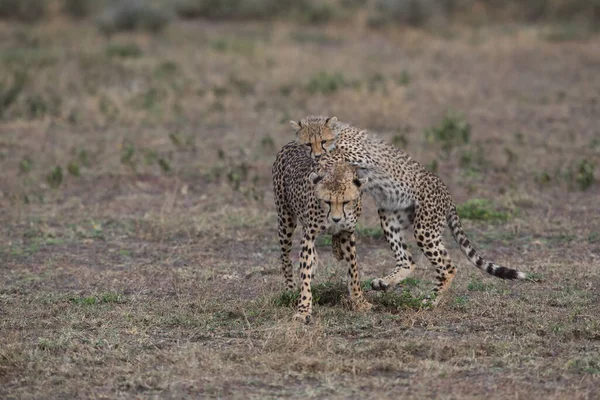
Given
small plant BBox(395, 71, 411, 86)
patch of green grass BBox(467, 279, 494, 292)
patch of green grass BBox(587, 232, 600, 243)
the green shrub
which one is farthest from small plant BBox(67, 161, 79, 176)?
the green shrub

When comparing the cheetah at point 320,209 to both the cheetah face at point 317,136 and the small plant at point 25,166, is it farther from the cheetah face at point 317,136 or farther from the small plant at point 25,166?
the small plant at point 25,166

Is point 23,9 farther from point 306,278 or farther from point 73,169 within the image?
point 306,278

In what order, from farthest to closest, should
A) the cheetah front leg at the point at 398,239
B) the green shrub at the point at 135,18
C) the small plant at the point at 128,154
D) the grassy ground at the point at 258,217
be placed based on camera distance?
the green shrub at the point at 135,18, the small plant at the point at 128,154, the cheetah front leg at the point at 398,239, the grassy ground at the point at 258,217

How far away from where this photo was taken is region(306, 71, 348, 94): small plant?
1455cm

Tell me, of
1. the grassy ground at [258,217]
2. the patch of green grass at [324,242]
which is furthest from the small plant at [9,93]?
the patch of green grass at [324,242]

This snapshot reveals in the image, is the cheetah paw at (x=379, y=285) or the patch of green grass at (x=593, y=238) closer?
the cheetah paw at (x=379, y=285)

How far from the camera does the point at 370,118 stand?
515 inches

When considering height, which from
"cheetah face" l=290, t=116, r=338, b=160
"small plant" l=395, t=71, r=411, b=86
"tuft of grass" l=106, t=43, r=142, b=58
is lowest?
"tuft of grass" l=106, t=43, r=142, b=58

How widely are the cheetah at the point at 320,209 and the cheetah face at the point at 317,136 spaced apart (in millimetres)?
151

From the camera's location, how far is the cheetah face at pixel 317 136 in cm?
726

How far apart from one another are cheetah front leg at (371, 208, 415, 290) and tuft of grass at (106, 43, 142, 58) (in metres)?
10.6

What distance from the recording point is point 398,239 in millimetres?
7109

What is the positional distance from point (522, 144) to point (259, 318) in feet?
21.2

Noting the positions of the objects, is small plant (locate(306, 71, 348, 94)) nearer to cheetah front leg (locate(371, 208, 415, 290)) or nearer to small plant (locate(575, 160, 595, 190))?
small plant (locate(575, 160, 595, 190))
